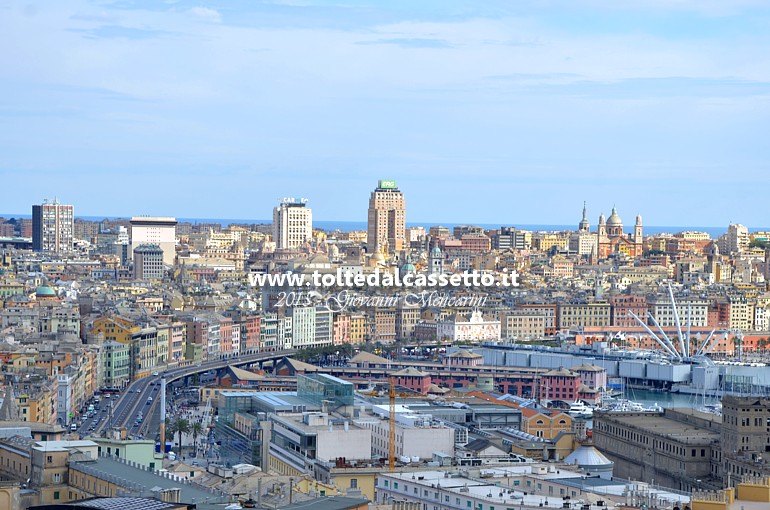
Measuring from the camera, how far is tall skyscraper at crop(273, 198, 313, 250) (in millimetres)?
Answer: 147000

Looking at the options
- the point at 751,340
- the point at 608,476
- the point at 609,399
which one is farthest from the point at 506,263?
the point at 608,476

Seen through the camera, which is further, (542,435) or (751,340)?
(751,340)

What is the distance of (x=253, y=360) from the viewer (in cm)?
6794

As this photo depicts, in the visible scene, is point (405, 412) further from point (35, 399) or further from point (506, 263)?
point (506, 263)

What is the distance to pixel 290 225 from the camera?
147750 mm

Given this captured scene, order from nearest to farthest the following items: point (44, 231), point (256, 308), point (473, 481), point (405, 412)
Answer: point (473, 481), point (405, 412), point (256, 308), point (44, 231)

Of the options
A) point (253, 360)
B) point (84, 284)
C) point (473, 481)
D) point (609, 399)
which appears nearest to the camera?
point (473, 481)

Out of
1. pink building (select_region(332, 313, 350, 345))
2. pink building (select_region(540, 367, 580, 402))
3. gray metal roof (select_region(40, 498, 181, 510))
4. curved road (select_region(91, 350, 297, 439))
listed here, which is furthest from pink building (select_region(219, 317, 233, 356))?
gray metal roof (select_region(40, 498, 181, 510))

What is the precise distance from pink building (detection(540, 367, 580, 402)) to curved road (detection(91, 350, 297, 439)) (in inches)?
451

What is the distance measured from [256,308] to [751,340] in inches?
909

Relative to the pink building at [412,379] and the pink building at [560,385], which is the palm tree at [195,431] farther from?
the pink building at [560,385]

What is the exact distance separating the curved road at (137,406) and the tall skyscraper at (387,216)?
254 ft

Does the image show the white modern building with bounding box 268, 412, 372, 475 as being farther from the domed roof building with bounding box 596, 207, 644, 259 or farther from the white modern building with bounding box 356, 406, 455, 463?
the domed roof building with bounding box 596, 207, 644, 259

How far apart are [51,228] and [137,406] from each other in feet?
320
